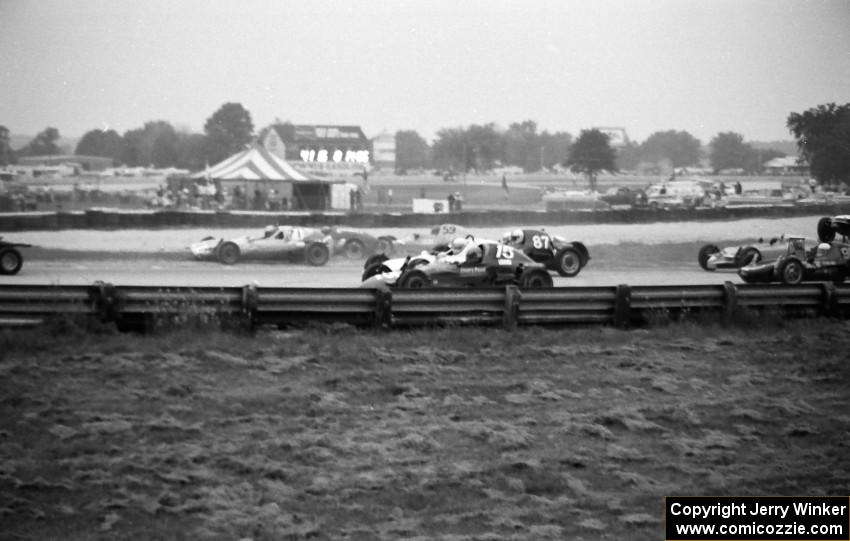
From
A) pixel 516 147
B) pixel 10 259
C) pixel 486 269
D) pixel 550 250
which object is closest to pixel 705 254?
pixel 550 250

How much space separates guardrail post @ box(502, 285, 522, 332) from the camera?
1130cm

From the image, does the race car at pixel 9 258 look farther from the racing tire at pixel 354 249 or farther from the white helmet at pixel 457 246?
the white helmet at pixel 457 246

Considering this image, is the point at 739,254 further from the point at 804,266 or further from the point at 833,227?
the point at 833,227

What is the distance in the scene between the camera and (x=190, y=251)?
17.6 meters

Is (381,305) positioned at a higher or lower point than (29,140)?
lower

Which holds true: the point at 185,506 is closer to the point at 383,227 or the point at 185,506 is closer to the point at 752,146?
the point at 383,227

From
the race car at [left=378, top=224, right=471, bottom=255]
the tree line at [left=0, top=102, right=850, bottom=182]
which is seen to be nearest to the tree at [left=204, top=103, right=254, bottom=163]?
the tree line at [left=0, top=102, right=850, bottom=182]

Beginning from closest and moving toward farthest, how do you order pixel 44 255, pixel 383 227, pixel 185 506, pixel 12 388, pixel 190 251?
pixel 185 506 → pixel 12 388 → pixel 44 255 → pixel 190 251 → pixel 383 227

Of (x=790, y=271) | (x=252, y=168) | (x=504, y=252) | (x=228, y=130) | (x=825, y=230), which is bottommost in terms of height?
(x=790, y=271)

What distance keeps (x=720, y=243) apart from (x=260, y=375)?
12.4m

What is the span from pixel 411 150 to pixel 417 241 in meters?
1.78

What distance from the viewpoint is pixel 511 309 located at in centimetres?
1130

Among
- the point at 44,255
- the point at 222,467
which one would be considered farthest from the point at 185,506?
the point at 44,255

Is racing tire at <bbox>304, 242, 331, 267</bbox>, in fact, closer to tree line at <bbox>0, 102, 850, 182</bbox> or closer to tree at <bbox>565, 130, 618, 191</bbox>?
tree line at <bbox>0, 102, 850, 182</bbox>
